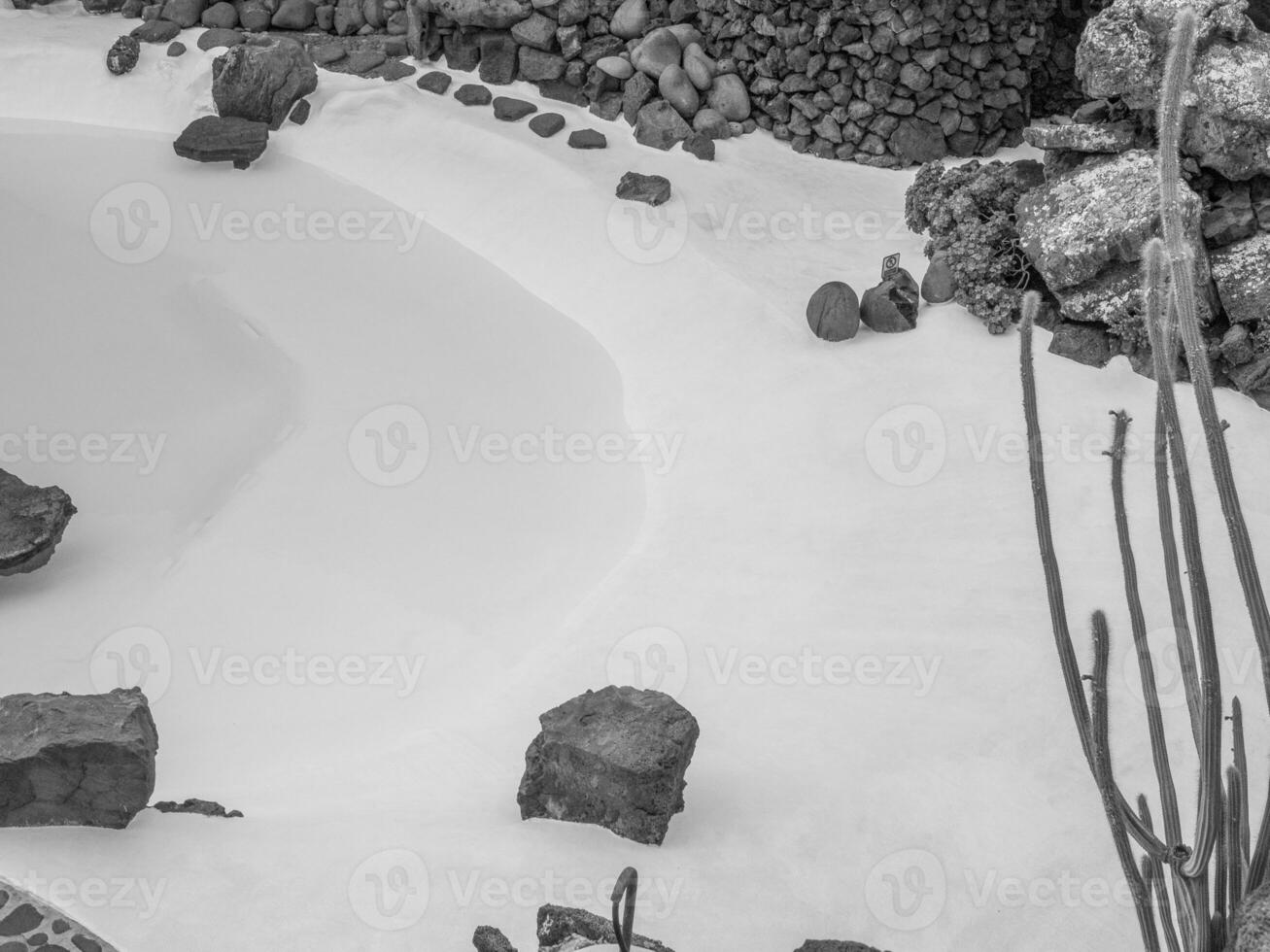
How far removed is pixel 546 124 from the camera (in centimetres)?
941

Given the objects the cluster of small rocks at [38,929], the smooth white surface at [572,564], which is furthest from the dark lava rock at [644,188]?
the cluster of small rocks at [38,929]

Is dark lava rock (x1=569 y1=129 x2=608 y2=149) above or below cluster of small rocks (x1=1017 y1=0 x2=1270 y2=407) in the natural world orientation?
below

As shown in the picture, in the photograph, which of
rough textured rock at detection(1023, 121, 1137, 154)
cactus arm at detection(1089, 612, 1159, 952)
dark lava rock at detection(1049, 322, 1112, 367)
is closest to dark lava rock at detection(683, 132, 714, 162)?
rough textured rock at detection(1023, 121, 1137, 154)

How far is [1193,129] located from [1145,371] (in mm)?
1346

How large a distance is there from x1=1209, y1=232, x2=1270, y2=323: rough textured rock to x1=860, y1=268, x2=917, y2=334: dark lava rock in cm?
160

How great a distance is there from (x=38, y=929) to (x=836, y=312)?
16.8 ft

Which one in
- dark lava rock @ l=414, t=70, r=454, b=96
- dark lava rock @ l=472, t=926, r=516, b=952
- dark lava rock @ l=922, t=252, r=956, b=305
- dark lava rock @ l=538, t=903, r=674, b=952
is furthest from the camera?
dark lava rock @ l=414, t=70, r=454, b=96

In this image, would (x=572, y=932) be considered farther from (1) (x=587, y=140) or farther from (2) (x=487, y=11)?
(2) (x=487, y=11)

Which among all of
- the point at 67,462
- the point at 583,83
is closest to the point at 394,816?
the point at 67,462

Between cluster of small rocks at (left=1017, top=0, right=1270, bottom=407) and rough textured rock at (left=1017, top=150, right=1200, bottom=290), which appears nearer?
cluster of small rocks at (left=1017, top=0, right=1270, bottom=407)

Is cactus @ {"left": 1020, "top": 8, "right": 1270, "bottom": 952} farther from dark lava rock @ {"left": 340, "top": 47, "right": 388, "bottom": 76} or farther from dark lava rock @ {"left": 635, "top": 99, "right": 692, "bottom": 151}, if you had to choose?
dark lava rock @ {"left": 340, "top": 47, "right": 388, "bottom": 76}

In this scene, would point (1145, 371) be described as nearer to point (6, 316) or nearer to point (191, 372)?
point (191, 372)

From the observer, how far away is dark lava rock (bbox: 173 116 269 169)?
935 cm

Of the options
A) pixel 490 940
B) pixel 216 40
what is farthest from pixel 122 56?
pixel 490 940
